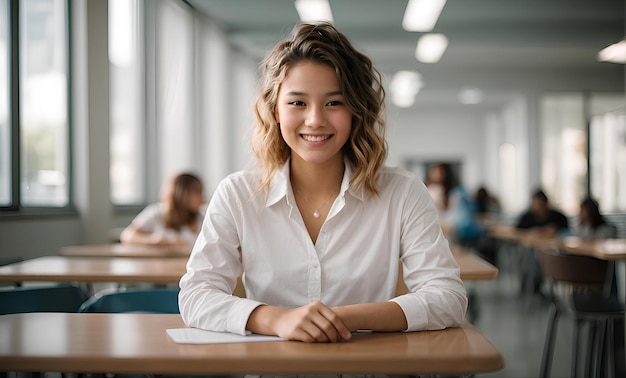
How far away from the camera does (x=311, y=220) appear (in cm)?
169

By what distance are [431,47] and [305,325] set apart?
317 inches

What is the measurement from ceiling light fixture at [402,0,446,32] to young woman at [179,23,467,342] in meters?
5.77

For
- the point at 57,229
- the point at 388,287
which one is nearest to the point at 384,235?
the point at 388,287

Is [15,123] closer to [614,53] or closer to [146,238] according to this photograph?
[146,238]

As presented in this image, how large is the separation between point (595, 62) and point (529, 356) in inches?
291

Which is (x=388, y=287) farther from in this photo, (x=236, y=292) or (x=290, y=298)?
(x=236, y=292)

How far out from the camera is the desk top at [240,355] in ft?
3.56

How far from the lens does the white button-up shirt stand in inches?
61.7

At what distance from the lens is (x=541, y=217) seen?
24.6ft

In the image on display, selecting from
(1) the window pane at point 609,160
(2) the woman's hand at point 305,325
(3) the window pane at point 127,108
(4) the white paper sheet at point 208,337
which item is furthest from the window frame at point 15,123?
(1) the window pane at point 609,160

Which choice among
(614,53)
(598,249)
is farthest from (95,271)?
(614,53)

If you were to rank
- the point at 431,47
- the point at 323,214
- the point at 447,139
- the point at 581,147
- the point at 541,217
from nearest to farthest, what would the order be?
the point at 323,214, the point at 541,217, the point at 431,47, the point at 581,147, the point at 447,139

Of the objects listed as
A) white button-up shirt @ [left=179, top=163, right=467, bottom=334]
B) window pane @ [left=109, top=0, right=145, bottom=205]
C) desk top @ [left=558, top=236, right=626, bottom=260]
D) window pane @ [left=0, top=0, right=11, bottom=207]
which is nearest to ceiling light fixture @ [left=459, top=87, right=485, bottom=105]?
desk top @ [left=558, top=236, right=626, bottom=260]

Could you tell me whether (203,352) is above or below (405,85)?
below
